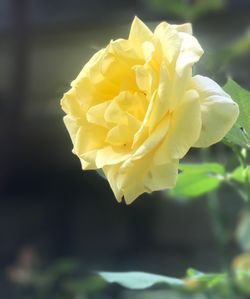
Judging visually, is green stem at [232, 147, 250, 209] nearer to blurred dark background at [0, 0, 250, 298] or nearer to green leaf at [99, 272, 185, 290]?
green leaf at [99, 272, 185, 290]

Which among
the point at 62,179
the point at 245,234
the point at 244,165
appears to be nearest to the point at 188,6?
the point at 245,234

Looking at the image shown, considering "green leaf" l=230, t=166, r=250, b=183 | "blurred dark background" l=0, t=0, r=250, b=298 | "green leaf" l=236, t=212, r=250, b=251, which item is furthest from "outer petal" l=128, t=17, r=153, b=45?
"blurred dark background" l=0, t=0, r=250, b=298

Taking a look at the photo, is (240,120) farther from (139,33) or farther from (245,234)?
(245,234)

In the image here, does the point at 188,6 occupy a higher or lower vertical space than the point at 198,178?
higher

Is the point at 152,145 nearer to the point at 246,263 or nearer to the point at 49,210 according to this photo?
the point at 246,263

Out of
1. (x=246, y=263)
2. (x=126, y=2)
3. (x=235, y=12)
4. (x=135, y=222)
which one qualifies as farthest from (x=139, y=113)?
(x=135, y=222)

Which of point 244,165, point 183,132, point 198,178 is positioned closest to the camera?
point 183,132
